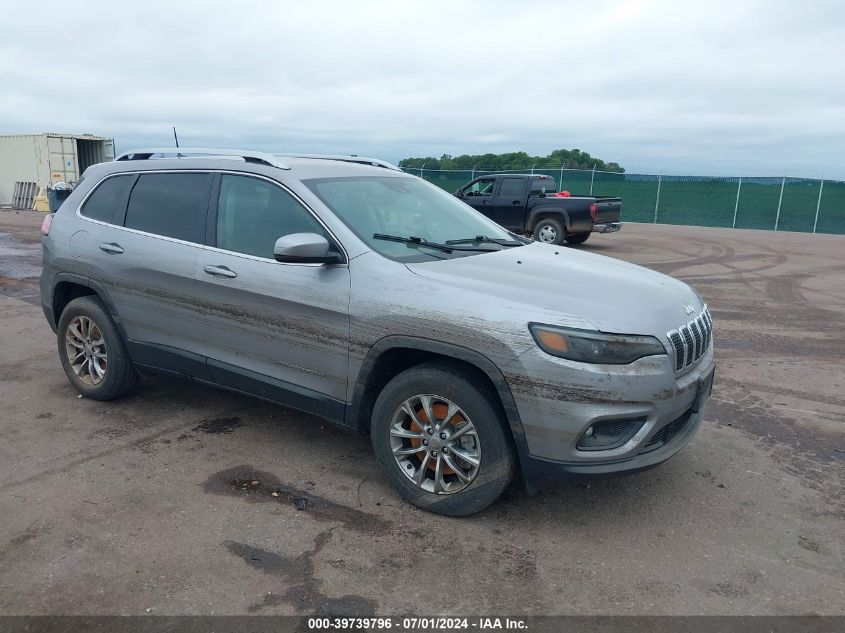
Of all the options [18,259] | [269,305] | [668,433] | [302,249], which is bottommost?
[18,259]

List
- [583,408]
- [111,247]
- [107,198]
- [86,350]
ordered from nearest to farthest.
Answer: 1. [583,408]
2. [111,247]
3. [107,198]
4. [86,350]

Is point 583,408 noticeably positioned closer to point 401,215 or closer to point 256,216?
point 401,215

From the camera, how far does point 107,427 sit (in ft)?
16.3

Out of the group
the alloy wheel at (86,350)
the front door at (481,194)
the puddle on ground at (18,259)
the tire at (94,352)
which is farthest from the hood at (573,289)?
the front door at (481,194)

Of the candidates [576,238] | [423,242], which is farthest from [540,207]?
[423,242]

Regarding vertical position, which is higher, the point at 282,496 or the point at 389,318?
the point at 389,318

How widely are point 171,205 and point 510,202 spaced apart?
12.9 meters

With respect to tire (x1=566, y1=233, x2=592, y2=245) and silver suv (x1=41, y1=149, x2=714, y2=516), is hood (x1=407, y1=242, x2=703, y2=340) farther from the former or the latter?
tire (x1=566, y1=233, x2=592, y2=245)

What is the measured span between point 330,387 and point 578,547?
1602 millimetres

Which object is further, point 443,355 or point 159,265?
point 159,265

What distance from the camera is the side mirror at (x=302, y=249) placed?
3797 mm

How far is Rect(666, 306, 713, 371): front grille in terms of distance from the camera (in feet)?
11.6

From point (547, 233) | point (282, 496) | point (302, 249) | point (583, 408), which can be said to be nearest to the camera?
point (583, 408)

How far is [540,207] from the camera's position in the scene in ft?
54.7
